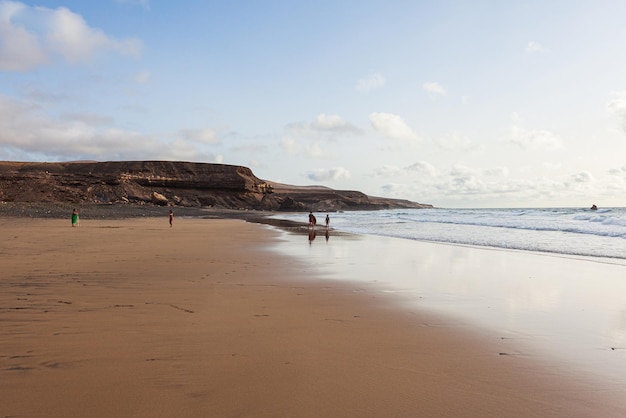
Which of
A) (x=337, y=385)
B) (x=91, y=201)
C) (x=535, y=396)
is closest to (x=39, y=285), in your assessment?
(x=337, y=385)

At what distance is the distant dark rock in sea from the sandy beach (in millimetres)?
→ 54526

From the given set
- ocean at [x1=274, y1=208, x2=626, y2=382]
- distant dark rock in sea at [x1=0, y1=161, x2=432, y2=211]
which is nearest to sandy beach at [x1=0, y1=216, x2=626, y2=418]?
ocean at [x1=274, y1=208, x2=626, y2=382]

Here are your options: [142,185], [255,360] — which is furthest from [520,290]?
[142,185]

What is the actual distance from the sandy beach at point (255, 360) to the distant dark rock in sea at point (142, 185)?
54.5m

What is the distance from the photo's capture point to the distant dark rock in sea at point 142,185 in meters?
54.4

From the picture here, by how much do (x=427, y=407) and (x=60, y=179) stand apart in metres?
65.7

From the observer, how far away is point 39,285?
7.02 metres

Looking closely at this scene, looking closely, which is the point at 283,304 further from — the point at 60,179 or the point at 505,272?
the point at 60,179

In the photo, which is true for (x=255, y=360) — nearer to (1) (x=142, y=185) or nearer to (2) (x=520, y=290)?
A: (2) (x=520, y=290)

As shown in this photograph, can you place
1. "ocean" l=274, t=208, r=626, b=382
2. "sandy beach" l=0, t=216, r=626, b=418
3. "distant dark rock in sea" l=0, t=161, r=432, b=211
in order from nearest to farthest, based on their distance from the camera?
"sandy beach" l=0, t=216, r=626, b=418, "ocean" l=274, t=208, r=626, b=382, "distant dark rock in sea" l=0, t=161, r=432, b=211

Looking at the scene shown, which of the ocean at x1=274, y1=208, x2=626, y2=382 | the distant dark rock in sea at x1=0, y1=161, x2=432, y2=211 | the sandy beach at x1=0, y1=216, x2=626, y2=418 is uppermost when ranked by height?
the distant dark rock in sea at x1=0, y1=161, x2=432, y2=211

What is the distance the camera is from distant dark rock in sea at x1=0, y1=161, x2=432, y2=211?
54406 mm

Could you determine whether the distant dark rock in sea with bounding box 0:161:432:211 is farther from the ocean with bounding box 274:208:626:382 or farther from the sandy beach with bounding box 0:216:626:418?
the sandy beach with bounding box 0:216:626:418

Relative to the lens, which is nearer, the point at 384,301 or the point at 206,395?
the point at 206,395
